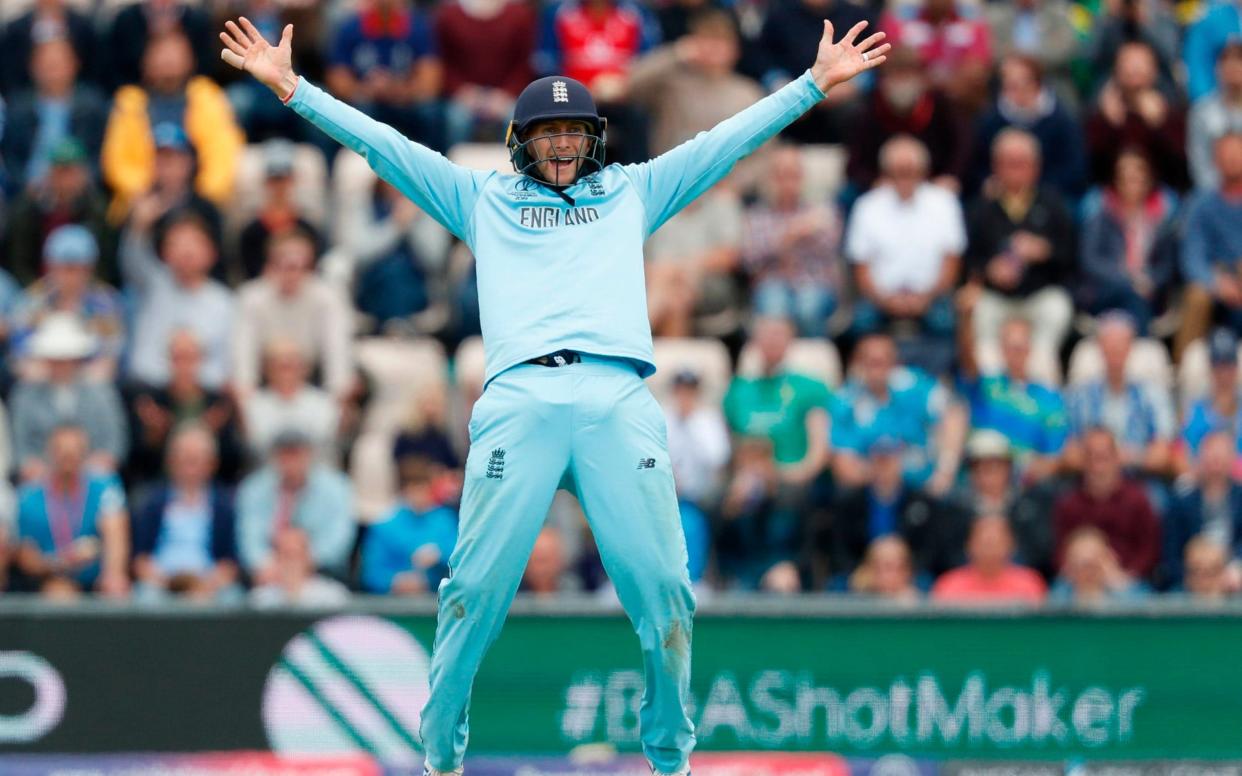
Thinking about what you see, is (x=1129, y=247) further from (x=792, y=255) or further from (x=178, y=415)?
(x=178, y=415)

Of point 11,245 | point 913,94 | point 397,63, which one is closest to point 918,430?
point 913,94

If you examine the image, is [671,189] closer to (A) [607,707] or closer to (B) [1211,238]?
(A) [607,707]

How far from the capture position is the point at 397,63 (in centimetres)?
1814

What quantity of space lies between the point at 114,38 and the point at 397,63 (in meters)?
2.31

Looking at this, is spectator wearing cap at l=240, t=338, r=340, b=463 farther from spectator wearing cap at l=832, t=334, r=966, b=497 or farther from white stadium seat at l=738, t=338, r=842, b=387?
spectator wearing cap at l=832, t=334, r=966, b=497

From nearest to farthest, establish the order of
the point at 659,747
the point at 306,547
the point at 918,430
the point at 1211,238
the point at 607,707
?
1. the point at 659,747
2. the point at 607,707
3. the point at 306,547
4. the point at 918,430
5. the point at 1211,238

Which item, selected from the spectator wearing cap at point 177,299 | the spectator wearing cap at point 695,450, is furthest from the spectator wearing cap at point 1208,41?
the spectator wearing cap at point 177,299

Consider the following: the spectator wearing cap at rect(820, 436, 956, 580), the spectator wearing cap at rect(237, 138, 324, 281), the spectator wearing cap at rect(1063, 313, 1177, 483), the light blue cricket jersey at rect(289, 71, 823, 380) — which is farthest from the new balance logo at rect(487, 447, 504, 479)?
the spectator wearing cap at rect(1063, 313, 1177, 483)

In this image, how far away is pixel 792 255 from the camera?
17.1 meters

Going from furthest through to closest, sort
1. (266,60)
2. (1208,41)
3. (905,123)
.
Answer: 1. (1208,41)
2. (905,123)
3. (266,60)

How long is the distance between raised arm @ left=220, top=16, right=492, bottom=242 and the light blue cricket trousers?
2.70 ft

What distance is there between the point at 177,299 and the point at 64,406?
1274mm

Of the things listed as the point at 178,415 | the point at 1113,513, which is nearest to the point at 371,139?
the point at 178,415

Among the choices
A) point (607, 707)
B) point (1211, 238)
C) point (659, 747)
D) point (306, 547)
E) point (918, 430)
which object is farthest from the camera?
point (1211, 238)
